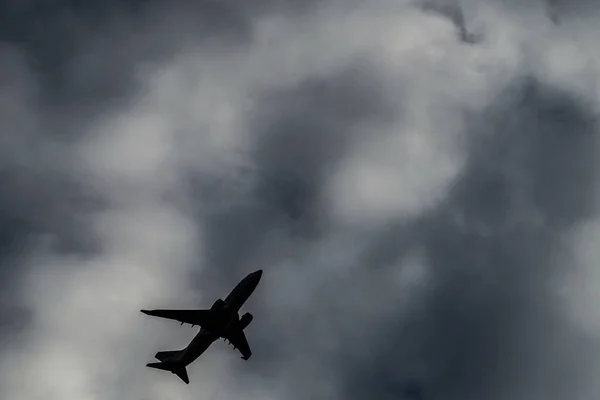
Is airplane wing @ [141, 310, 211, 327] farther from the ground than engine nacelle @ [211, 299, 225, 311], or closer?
closer

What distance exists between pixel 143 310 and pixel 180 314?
32.3 ft

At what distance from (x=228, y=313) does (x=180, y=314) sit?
12182mm

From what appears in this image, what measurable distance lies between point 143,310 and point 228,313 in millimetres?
21094

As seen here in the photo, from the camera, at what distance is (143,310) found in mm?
194500

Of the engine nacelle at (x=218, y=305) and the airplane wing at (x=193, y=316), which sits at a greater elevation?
the engine nacelle at (x=218, y=305)

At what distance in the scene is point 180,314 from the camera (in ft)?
654
